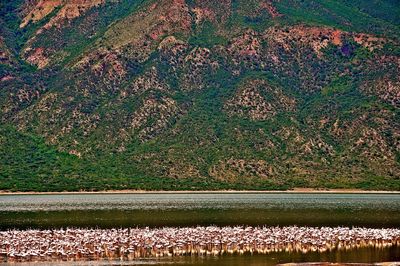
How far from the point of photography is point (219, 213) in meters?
116

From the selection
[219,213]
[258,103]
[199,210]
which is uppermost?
[258,103]

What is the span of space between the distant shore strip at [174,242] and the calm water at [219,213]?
379 cm

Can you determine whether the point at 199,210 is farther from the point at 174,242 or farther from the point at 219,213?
the point at 174,242

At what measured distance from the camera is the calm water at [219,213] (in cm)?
7438

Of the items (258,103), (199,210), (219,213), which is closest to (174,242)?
(219,213)

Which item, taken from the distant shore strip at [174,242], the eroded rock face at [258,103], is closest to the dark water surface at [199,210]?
the distant shore strip at [174,242]

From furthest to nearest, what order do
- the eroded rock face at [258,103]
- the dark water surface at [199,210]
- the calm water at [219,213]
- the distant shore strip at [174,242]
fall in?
the eroded rock face at [258,103]
the dark water surface at [199,210]
the distant shore strip at [174,242]
the calm water at [219,213]

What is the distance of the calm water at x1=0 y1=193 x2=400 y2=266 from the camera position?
244 feet

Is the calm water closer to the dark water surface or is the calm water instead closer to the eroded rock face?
the dark water surface

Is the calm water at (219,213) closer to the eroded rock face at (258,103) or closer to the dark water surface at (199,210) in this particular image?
the dark water surface at (199,210)

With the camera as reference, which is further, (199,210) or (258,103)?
(258,103)

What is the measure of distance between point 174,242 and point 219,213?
35727 millimetres

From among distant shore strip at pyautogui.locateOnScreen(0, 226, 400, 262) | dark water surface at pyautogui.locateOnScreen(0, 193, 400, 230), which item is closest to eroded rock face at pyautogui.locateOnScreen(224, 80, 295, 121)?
dark water surface at pyautogui.locateOnScreen(0, 193, 400, 230)

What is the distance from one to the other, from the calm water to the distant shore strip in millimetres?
3790
